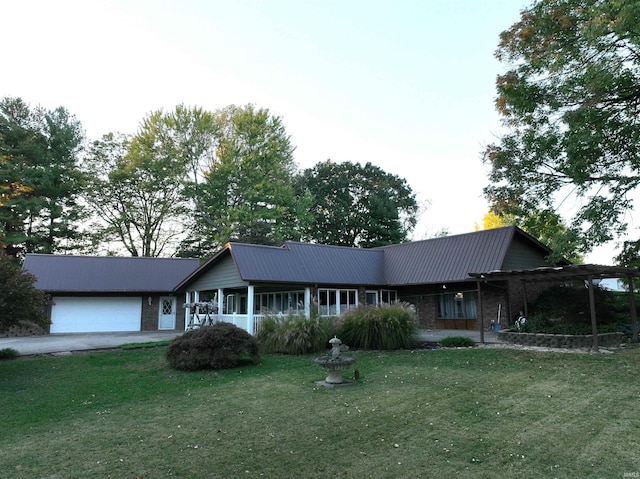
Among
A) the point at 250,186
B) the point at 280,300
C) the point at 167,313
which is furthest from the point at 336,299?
the point at 250,186

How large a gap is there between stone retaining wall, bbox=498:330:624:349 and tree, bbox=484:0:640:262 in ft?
10.9

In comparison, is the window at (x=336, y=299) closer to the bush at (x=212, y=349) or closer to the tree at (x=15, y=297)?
the bush at (x=212, y=349)

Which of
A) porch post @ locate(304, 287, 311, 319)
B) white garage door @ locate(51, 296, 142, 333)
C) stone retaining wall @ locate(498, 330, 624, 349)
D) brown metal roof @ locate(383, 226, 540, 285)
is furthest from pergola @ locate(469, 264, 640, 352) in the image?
white garage door @ locate(51, 296, 142, 333)

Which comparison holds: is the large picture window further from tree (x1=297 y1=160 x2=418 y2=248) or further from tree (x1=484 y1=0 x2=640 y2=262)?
tree (x1=297 y1=160 x2=418 y2=248)

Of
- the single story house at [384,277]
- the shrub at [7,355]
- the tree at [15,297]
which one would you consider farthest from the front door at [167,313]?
the tree at [15,297]

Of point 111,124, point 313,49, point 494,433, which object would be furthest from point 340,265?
point 111,124

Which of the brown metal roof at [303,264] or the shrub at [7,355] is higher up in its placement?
the brown metal roof at [303,264]

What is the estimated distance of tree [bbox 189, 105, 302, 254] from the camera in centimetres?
3100

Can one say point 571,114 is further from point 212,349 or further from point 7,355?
point 7,355

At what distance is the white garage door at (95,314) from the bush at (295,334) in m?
14.6

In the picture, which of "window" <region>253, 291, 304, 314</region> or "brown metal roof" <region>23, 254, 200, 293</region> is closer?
"window" <region>253, 291, 304, 314</region>

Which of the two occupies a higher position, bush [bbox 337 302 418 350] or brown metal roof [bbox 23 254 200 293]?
brown metal roof [bbox 23 254 200 293]

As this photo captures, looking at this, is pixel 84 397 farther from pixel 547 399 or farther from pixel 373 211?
pixel 373 211

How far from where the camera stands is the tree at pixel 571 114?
1172 centimetres
